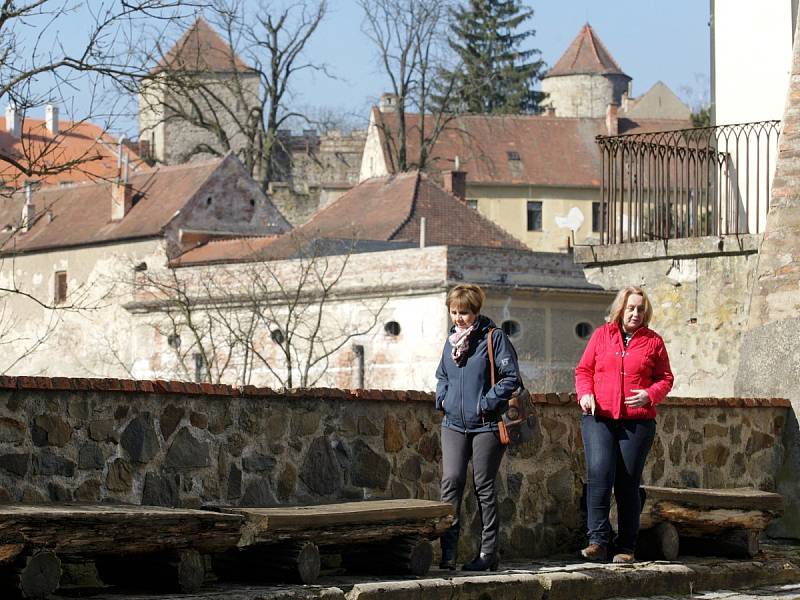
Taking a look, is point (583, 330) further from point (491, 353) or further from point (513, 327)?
point (491, 353)

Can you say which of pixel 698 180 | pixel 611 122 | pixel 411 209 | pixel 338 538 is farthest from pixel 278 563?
pixel 611 122

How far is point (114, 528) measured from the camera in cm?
717

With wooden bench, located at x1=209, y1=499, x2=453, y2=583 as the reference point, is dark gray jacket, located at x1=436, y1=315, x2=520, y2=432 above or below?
above

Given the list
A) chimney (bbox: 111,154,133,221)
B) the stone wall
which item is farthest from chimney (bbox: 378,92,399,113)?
the stone wall

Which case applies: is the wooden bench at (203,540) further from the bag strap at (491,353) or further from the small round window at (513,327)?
the small round window at (513,327)

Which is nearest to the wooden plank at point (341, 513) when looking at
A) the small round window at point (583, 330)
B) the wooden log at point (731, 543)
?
the wooden log at point (731, 543)

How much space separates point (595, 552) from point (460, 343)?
1.61m

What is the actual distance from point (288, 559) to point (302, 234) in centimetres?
4446

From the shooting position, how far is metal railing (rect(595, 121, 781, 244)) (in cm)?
1661

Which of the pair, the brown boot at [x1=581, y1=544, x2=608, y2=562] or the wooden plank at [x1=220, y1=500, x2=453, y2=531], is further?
the brown boot at [x1=581, y1=544, x2=608, y2=562]

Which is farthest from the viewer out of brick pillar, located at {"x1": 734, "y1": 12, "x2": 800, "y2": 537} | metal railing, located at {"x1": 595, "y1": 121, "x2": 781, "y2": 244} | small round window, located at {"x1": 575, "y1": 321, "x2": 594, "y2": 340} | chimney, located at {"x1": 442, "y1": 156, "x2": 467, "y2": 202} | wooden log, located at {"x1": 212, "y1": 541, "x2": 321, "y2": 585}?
chimney, located at {"x1": 442, "y1": 156, "x2": 467, "y2": 202}

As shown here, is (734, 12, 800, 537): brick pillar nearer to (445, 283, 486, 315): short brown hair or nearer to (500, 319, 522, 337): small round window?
(445, 283, 486, 315): short brown hair

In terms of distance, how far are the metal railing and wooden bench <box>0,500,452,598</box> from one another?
323 inches

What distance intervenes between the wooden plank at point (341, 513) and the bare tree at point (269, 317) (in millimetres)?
35514
